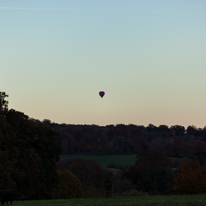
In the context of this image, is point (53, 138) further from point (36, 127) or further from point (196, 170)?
point (196, 170)

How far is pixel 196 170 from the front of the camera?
71.1 meters

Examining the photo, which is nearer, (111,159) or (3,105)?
(3,105)

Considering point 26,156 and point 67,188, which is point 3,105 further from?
point 67,188

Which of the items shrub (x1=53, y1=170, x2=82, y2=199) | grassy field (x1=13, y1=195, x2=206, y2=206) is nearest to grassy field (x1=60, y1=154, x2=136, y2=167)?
shrub (x1=53, y1=170, x2=82, y2=199)

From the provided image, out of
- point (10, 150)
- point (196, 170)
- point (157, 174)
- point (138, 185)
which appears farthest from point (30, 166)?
point (138, 185)

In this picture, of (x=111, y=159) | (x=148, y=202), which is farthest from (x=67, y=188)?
(x=111, y=159)

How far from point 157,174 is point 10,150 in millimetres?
59739

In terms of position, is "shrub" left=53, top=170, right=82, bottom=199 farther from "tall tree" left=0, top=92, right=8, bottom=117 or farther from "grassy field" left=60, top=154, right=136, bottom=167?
"grassy field" left=60, top=154, right=136, bottom=167

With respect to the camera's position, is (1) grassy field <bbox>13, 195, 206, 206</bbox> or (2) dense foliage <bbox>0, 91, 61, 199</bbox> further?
(2) dense foliage <bbox>0, 91, 61, 199</bbox>

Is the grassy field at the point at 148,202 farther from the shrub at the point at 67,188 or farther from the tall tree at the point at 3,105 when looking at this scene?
the shrub at the point at 67,188

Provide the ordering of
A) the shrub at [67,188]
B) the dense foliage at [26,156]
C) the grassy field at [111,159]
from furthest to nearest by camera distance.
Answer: the grassy field at [111,159], the shrub at [67,188], the dense foliage at [26,156]

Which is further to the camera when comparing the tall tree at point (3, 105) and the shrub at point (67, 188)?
the shrub at point (67, 188)

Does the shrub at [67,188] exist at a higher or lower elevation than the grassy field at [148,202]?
lower

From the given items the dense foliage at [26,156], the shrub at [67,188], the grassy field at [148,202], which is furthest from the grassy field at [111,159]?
the grassy field at [148,202]
